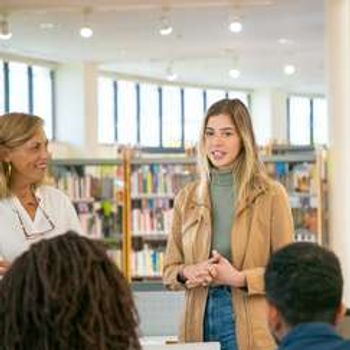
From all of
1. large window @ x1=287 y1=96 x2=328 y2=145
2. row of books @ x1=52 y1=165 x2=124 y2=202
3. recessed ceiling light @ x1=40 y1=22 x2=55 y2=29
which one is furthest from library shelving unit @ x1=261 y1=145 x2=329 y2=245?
large window @ x1=287 y1=96 x2=328 y2=145

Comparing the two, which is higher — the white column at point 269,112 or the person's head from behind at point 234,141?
the white column at point 269,112

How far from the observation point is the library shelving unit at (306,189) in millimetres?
7641

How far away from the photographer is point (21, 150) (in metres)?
2.86

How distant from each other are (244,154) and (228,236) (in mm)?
269

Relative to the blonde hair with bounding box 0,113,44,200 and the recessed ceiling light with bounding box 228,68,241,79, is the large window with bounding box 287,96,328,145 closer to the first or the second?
Result: the recessed ceiling light with bounding box 228,68,241,79

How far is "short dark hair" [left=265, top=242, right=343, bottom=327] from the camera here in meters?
1.73

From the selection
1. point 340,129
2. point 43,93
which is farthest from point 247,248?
point 43,93

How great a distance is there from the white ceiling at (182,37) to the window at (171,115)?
0.43 meters

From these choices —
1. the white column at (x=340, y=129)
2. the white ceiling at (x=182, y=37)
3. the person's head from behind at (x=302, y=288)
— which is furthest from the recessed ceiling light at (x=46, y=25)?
the person's head from behind at (x=302, y=288)

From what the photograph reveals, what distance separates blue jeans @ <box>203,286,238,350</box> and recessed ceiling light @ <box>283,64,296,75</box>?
553 inches

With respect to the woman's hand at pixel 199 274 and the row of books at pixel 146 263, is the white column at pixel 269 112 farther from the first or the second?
the woman's hand at pixel 199 274

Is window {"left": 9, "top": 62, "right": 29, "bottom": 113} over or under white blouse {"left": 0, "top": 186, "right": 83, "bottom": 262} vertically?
over

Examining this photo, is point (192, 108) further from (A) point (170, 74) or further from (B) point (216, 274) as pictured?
(B) point (216, 274)

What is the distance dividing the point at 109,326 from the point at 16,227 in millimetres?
1568
